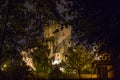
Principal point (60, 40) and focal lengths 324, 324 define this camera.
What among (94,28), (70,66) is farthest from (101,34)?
(70,66)

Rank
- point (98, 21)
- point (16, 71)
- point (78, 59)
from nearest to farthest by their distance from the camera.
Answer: point (98, 21) < point (16, 71) < point (78, 59)

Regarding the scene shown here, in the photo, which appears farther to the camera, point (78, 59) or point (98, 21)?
point (78, 59)

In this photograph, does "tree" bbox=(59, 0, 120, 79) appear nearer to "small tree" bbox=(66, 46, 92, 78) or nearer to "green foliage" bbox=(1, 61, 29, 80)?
"green foliage" bbox=(1, 61, 29, 80)

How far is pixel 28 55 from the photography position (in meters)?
15.5

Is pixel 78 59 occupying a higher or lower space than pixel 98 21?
higher

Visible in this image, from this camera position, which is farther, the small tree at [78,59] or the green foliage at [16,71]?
the small tree at [78,59]

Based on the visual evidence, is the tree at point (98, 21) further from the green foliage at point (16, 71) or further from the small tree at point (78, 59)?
the small tree at point (78, 59)

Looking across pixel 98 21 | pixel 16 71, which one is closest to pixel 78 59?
pixel 16 71

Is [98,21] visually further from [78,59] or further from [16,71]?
[78,59]

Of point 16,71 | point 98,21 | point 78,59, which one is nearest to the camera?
point 98,21

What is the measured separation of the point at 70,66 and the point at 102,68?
97.4 ft

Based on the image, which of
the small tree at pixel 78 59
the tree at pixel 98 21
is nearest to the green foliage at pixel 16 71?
the tree at pixel 98 21

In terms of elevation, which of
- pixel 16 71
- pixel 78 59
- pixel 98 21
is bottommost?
pixel 16 71

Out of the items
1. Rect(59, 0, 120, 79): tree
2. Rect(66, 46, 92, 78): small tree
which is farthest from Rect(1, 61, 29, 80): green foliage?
Rect(66, 46, 92, 78): small tree
